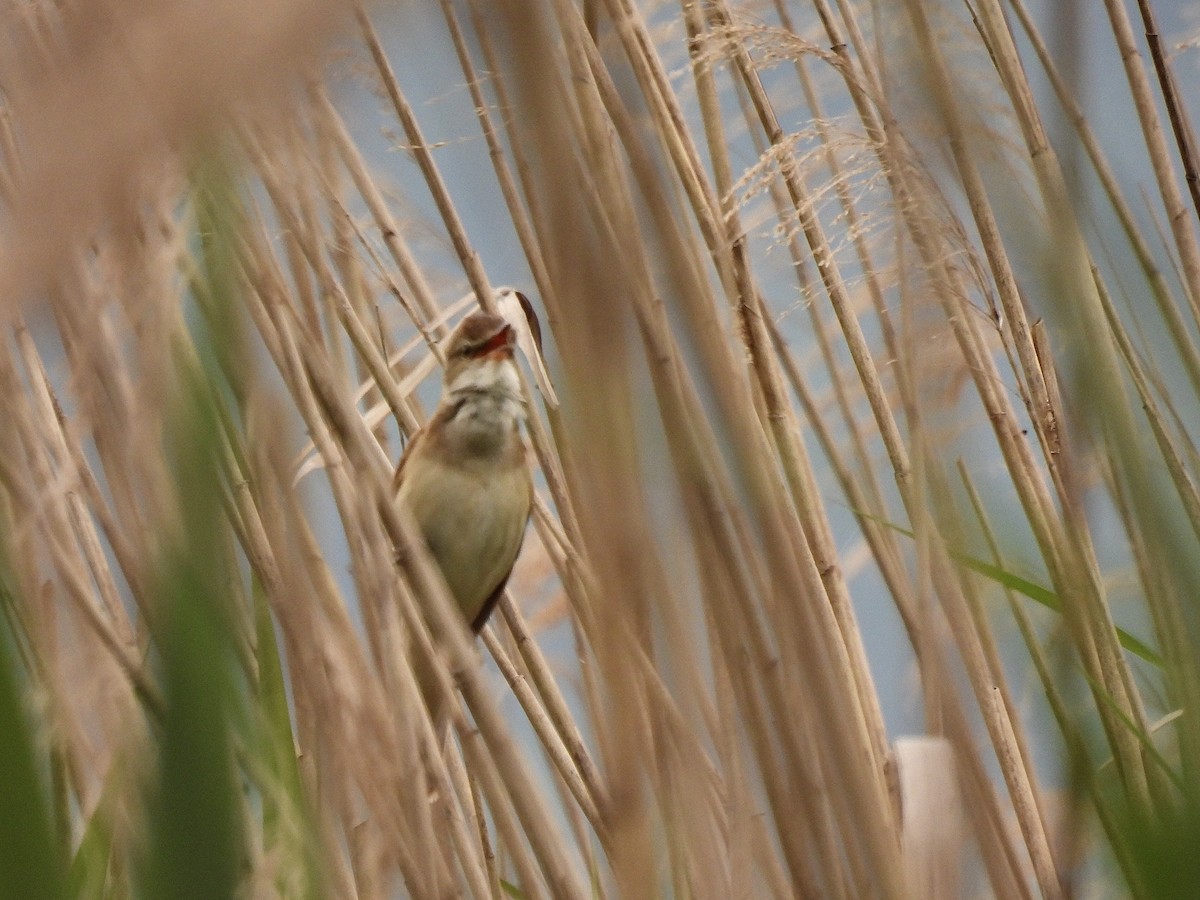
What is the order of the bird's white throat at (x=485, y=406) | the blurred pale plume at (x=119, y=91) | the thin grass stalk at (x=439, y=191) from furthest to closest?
the bird's white throat at (x=485, y=406) → the thin grass stalk at (x=439, y=191) → the blurred pale plume at (x=119, y=91)

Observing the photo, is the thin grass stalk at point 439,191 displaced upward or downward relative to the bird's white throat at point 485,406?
upward

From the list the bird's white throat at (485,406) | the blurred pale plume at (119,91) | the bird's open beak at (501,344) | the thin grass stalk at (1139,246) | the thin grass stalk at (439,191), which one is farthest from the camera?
the bird's white throat at (485,406)

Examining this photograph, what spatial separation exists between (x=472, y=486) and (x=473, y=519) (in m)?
0.05

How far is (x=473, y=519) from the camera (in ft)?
5.84

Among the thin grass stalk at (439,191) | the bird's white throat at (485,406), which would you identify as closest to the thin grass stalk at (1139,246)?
the thin grass stalk at (439,191)

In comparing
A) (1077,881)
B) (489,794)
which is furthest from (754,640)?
(489,794)

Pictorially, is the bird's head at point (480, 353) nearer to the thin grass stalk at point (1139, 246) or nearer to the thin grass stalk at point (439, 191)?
the thin grass stalk at point (439, 191)

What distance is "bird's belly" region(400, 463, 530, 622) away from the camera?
1762 mm

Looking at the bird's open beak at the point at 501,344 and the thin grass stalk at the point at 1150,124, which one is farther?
the bird's open beak at the point at 501,344

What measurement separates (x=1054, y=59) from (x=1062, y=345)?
135 mm

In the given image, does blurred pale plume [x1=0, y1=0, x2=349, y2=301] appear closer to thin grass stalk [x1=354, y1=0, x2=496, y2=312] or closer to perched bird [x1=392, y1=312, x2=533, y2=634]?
thin grass stalk [x1=354, y1=0, x2=496, y2=312]

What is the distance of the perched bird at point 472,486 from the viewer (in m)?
1.75

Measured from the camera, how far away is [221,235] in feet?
1.49


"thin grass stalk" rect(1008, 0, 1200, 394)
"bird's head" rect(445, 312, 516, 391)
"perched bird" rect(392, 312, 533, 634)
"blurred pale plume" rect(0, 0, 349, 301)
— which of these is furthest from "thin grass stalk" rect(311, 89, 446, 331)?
"blurred pale plume" rect(0, 0, 349, 301)
